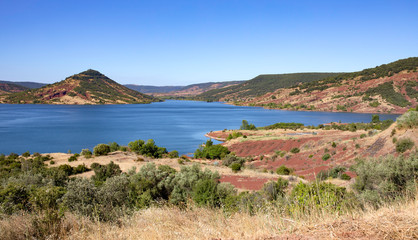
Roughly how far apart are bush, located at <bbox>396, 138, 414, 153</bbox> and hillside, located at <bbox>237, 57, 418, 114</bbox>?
93.9m

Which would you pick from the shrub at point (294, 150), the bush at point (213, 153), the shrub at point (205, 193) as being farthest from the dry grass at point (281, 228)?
the bush at point (213, 153)

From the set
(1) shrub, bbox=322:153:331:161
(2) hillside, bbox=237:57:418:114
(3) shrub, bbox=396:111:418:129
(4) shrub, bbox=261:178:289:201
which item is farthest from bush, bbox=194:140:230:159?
(2) hillside, bbox=237:57:418:114

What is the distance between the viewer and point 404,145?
70.6 ft

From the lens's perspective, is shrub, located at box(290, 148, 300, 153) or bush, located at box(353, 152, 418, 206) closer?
bush, located at box(353, 152, 418, 206)

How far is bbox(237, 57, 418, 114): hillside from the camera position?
104 m

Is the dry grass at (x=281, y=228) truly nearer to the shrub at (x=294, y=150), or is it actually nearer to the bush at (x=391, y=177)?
the bush at (x=391, y=177)

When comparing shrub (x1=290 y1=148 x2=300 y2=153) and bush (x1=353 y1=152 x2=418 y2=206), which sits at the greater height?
bush (x1=353 y1=152 x2=418 y2=206)

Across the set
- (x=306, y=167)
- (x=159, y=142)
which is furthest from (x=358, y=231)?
(x=159, y=142)

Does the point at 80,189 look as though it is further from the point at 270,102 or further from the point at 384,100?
the point at 270,102

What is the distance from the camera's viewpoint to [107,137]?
6366 cm

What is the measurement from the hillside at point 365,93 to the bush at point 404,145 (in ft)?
308

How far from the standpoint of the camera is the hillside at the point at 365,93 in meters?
104

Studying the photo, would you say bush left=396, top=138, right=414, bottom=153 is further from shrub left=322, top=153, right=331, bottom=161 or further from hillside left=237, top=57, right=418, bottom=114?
hillside left=237, top=57, right=418, bottom=114

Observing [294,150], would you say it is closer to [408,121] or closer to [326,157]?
[326,157]
